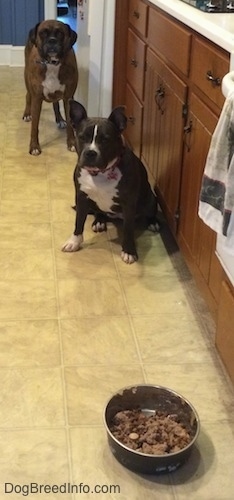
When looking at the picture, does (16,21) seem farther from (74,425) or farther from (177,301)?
(74,425)

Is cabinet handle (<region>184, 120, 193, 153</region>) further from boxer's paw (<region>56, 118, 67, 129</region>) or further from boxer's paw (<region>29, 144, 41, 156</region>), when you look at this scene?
boxer's paw (<region>56, 118, 67, 129</region>)

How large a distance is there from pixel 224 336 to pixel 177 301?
550mm

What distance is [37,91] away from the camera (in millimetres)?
3850

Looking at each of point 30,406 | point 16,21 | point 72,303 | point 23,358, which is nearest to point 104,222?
point 72,303

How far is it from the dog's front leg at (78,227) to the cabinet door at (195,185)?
0.45 meters

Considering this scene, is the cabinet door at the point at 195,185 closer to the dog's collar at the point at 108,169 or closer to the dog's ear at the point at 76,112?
the dog's collar at the point at 108,169

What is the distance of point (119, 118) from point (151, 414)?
1202mm

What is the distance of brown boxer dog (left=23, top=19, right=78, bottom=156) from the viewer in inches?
148

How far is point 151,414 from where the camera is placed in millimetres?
1836

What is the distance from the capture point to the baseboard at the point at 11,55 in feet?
19.0

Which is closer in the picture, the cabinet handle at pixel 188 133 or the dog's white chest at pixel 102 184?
the cabinet handle at pixel 188 133

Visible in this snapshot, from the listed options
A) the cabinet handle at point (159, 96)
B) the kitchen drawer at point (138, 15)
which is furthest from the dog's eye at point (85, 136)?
the kitchen drawer at point (138, 15)

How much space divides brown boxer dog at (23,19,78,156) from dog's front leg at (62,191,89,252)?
1182 mm

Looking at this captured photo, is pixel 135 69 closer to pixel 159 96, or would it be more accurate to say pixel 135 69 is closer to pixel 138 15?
pixel 138 15
